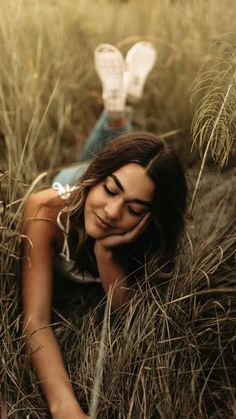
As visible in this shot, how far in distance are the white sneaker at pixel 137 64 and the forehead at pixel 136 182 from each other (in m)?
0.87

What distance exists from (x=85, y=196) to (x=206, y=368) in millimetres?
524

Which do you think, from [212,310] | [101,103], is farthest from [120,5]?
[212,310]

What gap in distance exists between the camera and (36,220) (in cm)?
170

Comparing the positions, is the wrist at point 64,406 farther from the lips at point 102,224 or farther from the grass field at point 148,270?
the lips at point 102,224

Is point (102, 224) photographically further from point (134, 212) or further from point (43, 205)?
point (43, 205)

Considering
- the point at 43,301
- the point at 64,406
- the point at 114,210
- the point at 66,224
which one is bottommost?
the point at 64,406

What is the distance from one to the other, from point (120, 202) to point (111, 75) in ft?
2.80

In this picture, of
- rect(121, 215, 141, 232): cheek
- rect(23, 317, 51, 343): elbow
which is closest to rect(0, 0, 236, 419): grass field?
rect(23, 317, 51, 343): elbow

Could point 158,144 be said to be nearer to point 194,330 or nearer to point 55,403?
point 194,330

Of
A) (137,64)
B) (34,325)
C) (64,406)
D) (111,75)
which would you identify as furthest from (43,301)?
(137,64)

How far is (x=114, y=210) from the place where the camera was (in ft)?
5.12

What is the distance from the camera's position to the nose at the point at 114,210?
156 centimetres

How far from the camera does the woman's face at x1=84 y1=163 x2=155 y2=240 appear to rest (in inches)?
61.9

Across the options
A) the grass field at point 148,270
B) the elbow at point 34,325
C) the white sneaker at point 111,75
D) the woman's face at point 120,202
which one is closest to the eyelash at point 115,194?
the woman's face at point 120,202
